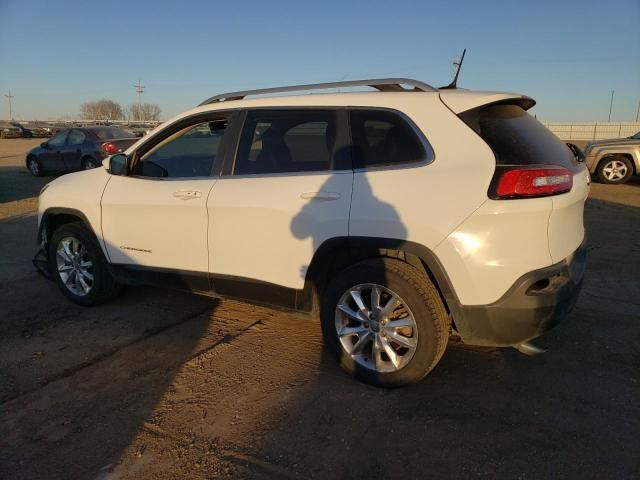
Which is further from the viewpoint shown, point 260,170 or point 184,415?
point 260,170

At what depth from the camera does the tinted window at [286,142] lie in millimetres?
3240

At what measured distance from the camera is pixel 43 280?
17.4 ft

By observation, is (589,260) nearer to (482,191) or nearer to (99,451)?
(482,191)

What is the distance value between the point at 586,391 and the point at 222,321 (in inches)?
111

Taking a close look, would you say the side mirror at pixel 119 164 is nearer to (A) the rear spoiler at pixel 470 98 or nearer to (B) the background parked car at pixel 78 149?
(A) the rear spoiler at pixel 470 98

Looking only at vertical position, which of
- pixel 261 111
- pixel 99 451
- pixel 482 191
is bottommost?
pixel 99 451

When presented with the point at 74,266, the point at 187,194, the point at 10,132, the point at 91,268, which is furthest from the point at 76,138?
the point at 10,132

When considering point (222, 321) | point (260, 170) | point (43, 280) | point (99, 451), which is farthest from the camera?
point (43, 280)

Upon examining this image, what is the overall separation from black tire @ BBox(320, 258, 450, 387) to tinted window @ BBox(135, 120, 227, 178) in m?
1.46

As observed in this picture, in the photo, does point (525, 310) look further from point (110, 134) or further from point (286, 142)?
point (110, 134)

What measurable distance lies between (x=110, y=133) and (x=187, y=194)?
12.7m

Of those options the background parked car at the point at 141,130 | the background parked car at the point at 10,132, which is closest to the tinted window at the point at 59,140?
the background parked car at the point at 141,130

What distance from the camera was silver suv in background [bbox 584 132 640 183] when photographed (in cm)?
1228

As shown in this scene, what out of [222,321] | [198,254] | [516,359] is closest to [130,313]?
[222,321]
